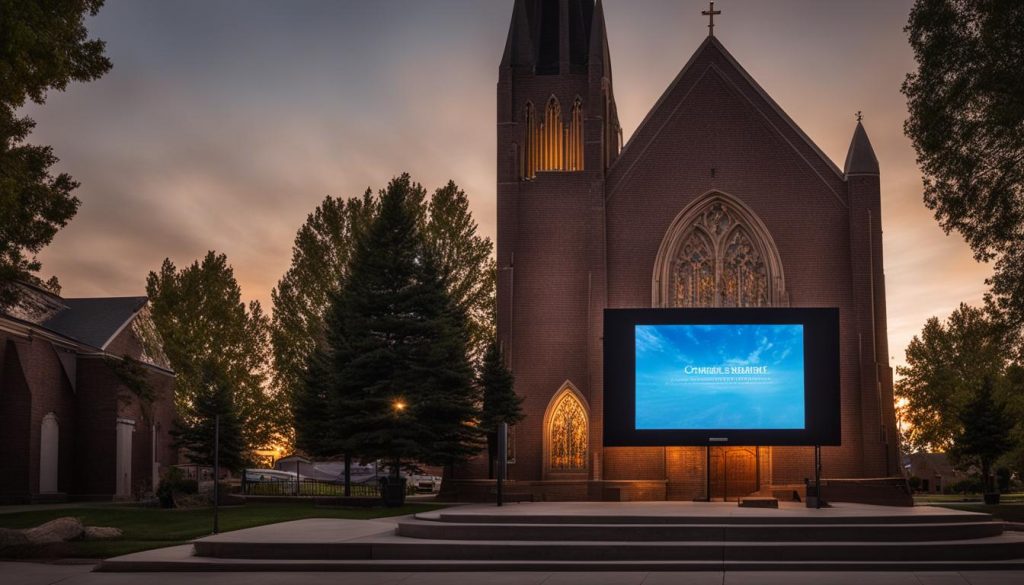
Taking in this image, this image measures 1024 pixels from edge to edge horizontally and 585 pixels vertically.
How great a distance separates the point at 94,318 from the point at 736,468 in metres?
24.3

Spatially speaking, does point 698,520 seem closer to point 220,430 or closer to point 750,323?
point 750,323

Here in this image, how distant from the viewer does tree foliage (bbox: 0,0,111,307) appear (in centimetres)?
1827

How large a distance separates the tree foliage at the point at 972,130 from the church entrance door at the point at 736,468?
13487 millimetres

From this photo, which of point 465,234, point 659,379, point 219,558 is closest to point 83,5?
point 219,558

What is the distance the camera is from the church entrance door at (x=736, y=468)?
36.0m

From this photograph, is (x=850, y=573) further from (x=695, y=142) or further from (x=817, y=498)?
(x=695, y=142)

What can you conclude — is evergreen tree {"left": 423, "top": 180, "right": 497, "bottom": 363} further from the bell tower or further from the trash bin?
the trash bin

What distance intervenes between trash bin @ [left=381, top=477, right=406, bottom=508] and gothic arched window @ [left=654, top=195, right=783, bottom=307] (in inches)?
466

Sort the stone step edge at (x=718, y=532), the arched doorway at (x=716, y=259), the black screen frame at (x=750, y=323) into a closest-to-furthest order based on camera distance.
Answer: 1. the stone step edge at (x=718, y=532)
2. the black screen frame at (x=750, y=323)
3. the arched doorway at (x=716, y=259)

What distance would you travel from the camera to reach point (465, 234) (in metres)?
48.5

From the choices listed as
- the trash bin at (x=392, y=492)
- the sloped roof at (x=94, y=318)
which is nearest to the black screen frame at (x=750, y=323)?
the trash bin at (x=392, y=492)

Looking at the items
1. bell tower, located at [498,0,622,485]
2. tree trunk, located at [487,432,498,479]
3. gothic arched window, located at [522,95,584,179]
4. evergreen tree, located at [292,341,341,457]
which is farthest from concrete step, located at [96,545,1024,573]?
gothic arched window, located at [522,95,584,179]

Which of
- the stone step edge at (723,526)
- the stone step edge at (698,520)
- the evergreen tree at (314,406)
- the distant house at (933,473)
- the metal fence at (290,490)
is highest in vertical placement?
the evergreen tree at (314,406)

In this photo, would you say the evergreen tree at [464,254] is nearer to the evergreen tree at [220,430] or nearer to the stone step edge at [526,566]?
the evergreen tree at [220,430]
